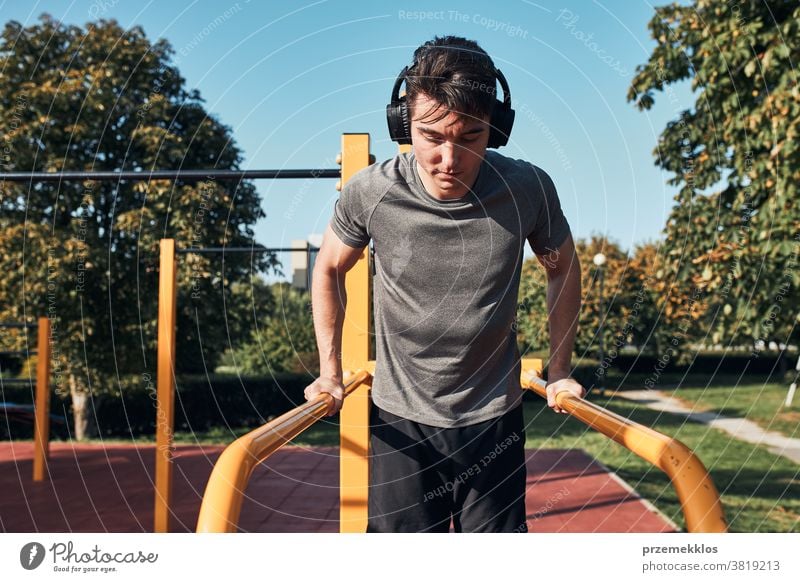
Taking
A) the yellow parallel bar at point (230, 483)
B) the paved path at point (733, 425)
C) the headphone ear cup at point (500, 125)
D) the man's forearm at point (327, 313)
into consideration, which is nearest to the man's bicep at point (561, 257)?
the headphone ear cup at point (500, 125)

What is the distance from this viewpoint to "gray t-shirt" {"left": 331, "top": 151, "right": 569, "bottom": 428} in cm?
190

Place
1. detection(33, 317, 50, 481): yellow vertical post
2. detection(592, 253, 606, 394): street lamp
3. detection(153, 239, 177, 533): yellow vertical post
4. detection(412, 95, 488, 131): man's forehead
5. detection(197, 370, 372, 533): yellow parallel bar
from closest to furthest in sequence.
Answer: detection(197, 370, 372, 533): yellow parallel bar
detection(412, 95, 488, 131): man's forehead
detection(592, 253, 606, 394): street lamp
detection(153, 239, 177, 533): yellow vertical post
detection(33, 317, 50, 481): yellow vertical post

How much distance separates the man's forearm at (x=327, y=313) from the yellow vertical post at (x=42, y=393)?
5517 millimetres

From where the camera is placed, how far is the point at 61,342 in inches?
422

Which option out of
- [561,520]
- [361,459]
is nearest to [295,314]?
[561,520]

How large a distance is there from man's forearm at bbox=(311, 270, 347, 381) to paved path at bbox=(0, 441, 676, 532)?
2.82 m

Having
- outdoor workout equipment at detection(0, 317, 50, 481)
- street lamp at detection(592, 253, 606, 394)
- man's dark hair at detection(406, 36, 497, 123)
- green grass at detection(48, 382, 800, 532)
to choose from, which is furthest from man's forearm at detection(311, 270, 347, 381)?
outdoor workout equipment at detection(0, 317, 50, 481)

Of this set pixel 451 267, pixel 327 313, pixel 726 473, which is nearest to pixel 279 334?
pixel 726 473

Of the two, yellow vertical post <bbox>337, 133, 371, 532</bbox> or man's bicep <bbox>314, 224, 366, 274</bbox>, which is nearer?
man's bicep <bbox>314, 224, 366, 274</bbox>

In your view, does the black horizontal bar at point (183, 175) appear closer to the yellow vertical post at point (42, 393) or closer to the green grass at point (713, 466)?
the green grass at point (713, 466)

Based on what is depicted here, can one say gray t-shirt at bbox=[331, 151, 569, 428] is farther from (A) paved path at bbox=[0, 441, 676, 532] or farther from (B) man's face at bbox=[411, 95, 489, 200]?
(A) paved path at bbox=[0, 441, 676, 532]

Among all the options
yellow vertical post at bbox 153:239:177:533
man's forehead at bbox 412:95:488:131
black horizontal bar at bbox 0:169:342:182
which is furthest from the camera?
yellow vertical post at bbox 153:239:177:533
